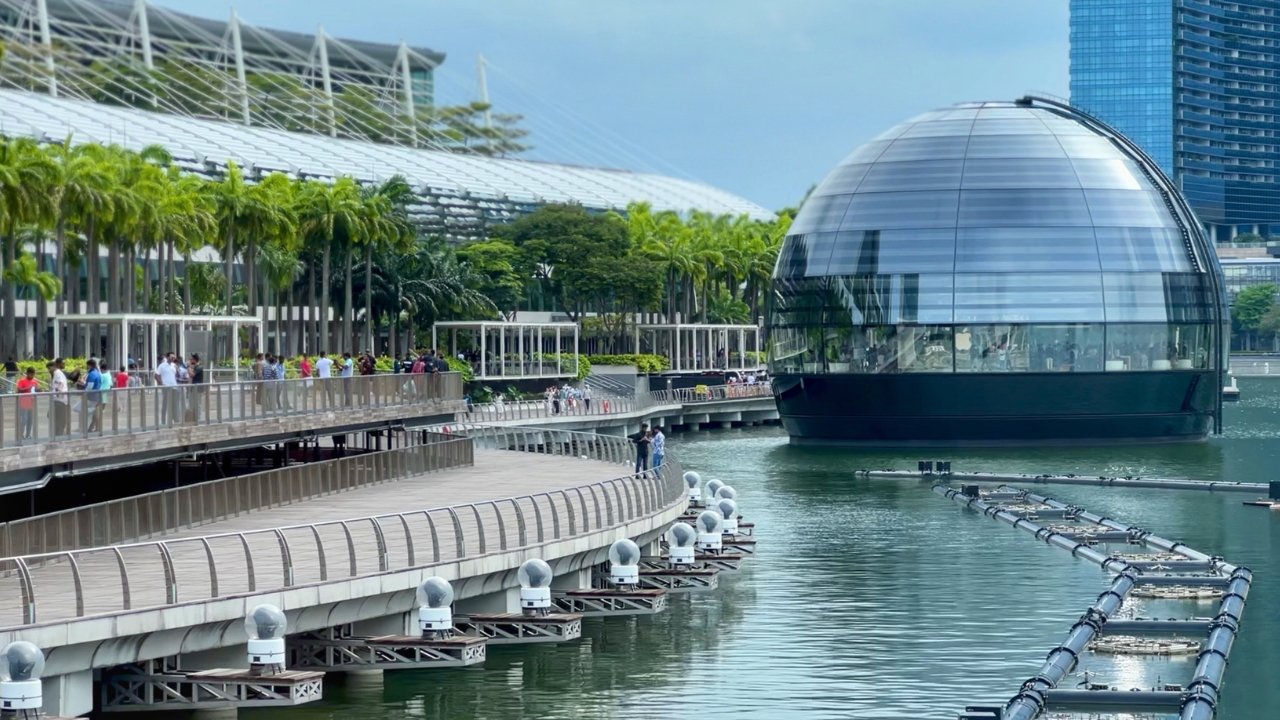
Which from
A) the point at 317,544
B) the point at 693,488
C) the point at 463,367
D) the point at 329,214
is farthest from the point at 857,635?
the point at 463,367

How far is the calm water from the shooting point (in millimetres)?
32531

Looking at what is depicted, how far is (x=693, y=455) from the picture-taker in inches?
3681

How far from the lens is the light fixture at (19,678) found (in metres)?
25.6

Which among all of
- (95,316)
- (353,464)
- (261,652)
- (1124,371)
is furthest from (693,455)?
(261,652)

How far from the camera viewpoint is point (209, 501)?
1702 inches

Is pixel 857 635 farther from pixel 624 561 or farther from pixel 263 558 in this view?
pixel 263 558

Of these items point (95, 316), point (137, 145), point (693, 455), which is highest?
point (137, 145)

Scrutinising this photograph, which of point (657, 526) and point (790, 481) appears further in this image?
point (790, 481)

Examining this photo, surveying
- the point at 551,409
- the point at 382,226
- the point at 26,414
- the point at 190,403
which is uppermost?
the point at 382,226

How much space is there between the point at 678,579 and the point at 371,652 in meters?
12.0

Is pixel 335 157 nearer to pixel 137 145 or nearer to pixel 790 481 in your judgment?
pixel 137 145

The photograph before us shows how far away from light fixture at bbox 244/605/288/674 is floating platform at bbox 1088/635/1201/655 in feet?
47.6

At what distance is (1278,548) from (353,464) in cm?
2257

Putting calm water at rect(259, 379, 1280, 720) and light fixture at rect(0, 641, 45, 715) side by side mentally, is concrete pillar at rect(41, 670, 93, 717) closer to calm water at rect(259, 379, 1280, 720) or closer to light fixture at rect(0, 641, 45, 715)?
light fixture at rect(0, 641, 45, 715)
